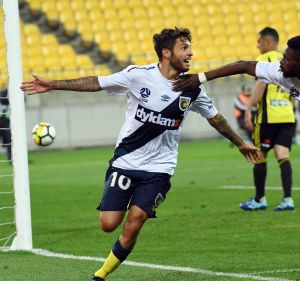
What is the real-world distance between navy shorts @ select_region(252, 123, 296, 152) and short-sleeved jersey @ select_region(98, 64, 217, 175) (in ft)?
15.3

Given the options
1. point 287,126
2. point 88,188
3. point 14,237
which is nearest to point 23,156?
point 14,237

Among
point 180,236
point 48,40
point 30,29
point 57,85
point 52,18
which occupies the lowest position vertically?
point 180,236

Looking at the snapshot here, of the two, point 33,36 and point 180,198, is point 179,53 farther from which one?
point 33,36

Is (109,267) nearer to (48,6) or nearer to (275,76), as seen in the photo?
(275,76)

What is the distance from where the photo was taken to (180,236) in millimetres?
10312

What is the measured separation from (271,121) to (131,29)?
18352 mm

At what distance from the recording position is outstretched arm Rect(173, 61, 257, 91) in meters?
7.19

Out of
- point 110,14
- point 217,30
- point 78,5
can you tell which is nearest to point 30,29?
point 78,5

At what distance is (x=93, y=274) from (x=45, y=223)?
13.3 feet

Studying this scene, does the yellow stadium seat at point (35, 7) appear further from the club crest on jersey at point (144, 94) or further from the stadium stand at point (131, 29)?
the club crest on jersey at point (144, 94)

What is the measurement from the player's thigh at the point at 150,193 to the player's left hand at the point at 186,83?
74 cm

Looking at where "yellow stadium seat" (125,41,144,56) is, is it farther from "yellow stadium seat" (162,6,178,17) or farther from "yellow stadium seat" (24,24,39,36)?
"yellow stadium seat" (24,24,39,36)

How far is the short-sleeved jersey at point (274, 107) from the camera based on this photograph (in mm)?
12203

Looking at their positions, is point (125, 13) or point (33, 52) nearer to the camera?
point (33, 52)
